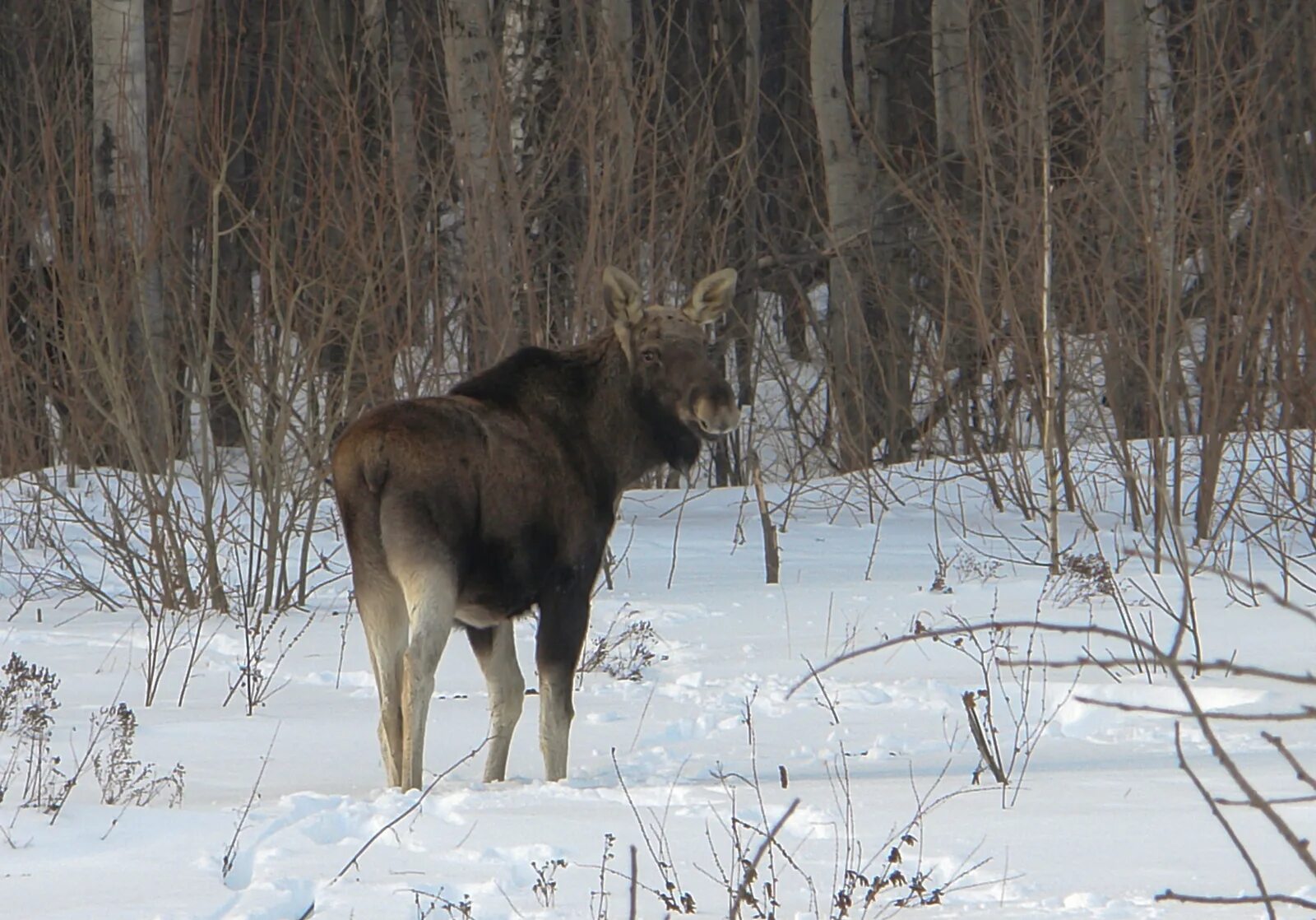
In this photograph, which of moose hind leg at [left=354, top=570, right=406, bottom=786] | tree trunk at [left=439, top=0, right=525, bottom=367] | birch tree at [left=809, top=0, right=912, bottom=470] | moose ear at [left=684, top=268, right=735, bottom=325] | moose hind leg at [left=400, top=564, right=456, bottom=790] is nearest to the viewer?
moose hind leg at [left=400, top=564, right=456, bottom=790]

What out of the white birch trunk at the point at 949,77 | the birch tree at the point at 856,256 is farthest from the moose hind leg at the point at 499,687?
the white birch trunk at the point at 949,77

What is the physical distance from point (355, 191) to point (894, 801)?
19.8 ft

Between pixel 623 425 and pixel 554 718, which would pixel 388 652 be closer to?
pixel 554 718

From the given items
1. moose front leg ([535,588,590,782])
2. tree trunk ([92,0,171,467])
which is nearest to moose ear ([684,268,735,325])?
moose front leg ([535,588,590,782])

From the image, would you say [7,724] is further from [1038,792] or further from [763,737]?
[1038,792]

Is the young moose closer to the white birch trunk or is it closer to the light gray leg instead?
the light gray leg

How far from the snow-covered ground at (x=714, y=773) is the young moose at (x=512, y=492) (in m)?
0.38

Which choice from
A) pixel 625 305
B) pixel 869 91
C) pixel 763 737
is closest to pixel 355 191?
pixel 625 305

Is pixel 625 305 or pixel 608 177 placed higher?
pixel 608 177

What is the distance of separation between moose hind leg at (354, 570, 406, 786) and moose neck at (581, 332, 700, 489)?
41.7 inches

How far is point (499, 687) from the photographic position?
20.9 ft

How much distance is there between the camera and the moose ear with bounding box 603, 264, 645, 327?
685 cm

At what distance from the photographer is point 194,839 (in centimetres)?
475

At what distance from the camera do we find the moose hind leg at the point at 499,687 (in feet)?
20.7
